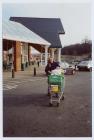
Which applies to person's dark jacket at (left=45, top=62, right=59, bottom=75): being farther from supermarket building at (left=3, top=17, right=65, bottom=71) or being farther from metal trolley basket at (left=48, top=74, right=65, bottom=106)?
metal trolley basket at (left=48, top=74, right=65, bottom=106)

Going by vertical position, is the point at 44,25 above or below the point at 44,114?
above

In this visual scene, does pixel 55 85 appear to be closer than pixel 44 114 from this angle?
No

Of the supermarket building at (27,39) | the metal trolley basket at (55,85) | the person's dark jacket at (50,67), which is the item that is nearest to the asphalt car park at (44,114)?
the metal trolley basket at (55,85)

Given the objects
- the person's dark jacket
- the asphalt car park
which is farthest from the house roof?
the asphalt car park

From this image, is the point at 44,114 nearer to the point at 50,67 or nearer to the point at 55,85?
the point at 55,85

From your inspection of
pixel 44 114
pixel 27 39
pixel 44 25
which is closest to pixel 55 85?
pixel 44 114

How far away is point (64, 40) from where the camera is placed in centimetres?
507

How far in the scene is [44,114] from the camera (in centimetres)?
515

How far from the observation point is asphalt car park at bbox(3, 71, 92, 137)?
177 inches

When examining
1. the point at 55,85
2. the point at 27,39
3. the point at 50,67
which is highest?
the point at 27,39

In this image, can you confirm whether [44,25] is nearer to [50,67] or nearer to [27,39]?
[50,67]

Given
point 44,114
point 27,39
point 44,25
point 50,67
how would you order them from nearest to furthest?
point 44,114
point 50,67
point 44,25
point 27,39

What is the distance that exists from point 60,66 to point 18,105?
0.87m

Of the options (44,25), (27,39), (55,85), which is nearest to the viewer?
(55,85)
